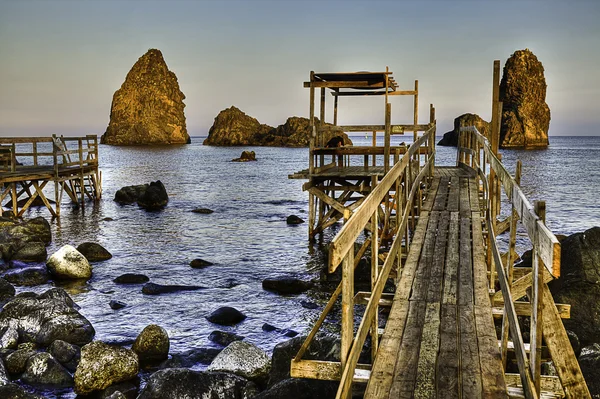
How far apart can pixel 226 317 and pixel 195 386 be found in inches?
186

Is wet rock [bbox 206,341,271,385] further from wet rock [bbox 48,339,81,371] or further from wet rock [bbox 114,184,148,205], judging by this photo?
wet rock [bbox 114,184,148,205]

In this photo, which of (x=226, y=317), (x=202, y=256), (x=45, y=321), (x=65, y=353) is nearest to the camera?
(x=65, y=353)

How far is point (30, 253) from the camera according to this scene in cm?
1783

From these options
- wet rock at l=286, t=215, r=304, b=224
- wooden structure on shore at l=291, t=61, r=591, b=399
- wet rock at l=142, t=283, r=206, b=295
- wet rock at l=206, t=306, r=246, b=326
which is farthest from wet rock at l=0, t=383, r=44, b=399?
wet rock at l=286, t=215, r=304, b=224

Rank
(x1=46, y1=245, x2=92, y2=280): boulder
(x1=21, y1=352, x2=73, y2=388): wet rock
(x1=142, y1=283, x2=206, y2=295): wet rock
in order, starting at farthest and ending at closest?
(x1=46, y1=245, x2=92, y2=280): boulder
(x1=142, y1=283, x2=206, y2=295): wet rock
(x1=21, y1=352, x2=73, y2=388): wet rock

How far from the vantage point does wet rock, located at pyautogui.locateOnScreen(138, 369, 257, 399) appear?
7.61 meters

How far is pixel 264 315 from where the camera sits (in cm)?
1288

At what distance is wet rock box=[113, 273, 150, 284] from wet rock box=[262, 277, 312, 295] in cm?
349

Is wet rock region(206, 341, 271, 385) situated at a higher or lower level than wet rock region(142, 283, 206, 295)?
higher

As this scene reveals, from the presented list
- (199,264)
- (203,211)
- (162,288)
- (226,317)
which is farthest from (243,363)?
(203,211)

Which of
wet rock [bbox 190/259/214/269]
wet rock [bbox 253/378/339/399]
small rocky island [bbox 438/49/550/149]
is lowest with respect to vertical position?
wet rock [bbox 190/259/214/269]

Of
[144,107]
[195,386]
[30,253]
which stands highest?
[144,107]

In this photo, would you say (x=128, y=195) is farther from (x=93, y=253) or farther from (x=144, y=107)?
(x=144, y=107)

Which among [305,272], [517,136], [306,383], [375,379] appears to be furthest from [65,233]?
[517,136]
